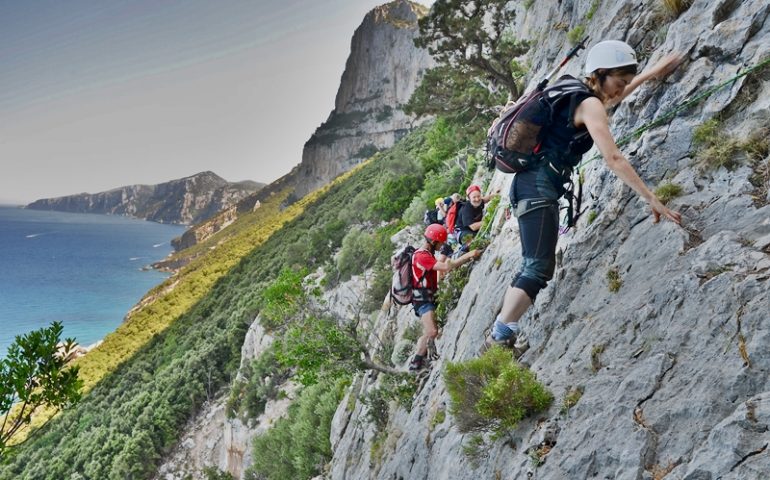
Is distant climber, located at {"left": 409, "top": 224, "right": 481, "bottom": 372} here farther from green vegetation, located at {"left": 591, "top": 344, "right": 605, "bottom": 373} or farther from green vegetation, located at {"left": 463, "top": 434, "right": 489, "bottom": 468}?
green vegetation, located at {"left": 591, "top": 344, "right": 605, "bottom": 373}

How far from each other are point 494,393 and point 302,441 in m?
12.8

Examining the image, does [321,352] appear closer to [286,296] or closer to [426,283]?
[286,296]

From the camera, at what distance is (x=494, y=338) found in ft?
15.5

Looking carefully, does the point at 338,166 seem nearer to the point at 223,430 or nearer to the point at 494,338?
the point at 223,430

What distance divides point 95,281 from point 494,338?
182 meters

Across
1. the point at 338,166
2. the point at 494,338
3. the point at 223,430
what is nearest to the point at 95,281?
the point at 338,166

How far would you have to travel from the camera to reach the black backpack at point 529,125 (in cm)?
363

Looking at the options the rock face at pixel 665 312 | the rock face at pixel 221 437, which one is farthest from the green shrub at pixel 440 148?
the rock face at pixel 665 312

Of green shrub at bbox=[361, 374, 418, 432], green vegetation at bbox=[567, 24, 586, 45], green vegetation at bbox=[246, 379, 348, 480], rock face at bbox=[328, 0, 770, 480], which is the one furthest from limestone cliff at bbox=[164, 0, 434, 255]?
rock face at bbox=[328, 0, 770, 480]

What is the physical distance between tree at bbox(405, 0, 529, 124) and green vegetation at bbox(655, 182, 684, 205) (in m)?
13.6

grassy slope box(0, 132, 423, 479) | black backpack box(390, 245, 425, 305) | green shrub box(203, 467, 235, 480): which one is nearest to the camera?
black backpack box(390, 245, 425, 305)

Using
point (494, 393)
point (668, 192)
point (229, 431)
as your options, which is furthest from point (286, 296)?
point (229, 431)

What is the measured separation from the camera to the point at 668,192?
3773mm

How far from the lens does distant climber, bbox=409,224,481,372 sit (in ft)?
23.4
